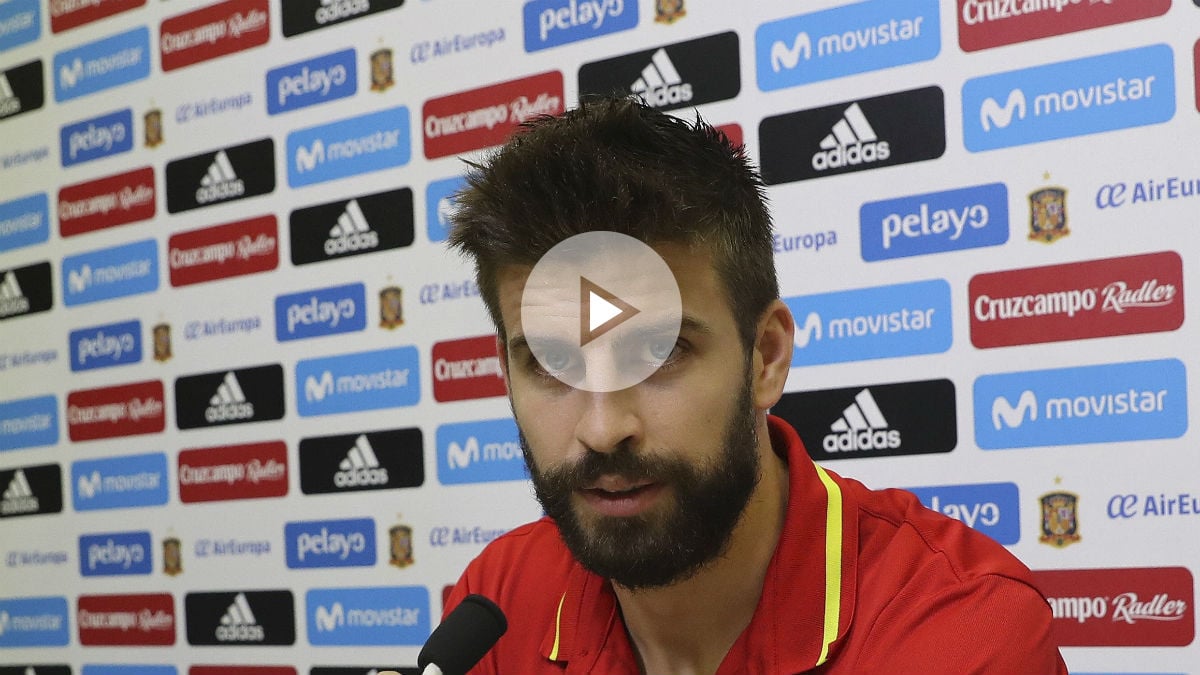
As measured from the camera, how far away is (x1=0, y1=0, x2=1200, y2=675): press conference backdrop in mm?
1613

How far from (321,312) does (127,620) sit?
2.81 ft

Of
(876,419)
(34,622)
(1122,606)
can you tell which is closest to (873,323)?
(876,419)

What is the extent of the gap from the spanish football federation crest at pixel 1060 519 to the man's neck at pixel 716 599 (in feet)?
1.97

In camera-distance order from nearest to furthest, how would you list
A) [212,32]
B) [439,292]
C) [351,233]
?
[439,292] < [351,233] < [212,32]

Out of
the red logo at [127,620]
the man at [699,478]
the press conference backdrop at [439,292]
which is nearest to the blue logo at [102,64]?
the press conference backdrop at [439,292]

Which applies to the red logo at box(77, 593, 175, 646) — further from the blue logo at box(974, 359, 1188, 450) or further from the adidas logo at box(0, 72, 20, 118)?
the blue logo at box(974, 359, 1188, 450)

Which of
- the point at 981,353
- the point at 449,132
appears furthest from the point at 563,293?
the point at 449,132

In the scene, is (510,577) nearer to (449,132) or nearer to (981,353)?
(981,353)

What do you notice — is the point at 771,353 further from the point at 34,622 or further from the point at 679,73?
the point at 34,622

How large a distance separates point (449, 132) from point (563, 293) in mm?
1206

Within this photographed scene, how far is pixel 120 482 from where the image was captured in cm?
268

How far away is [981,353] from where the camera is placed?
5.57 ft

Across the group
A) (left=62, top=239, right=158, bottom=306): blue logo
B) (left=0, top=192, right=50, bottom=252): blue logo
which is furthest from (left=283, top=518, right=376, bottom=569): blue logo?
(left=0, top=192, right=50, bottom=252): blue logo

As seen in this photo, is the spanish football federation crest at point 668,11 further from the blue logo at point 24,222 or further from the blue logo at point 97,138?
the blue logo at point 24,222
